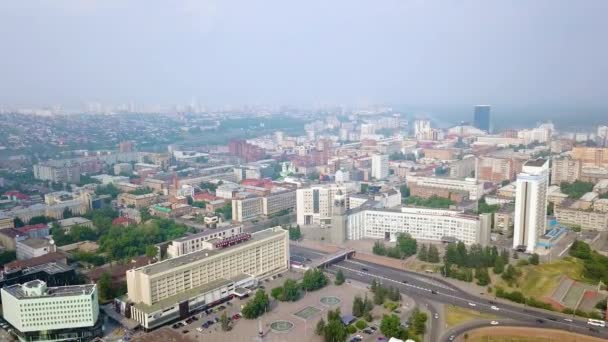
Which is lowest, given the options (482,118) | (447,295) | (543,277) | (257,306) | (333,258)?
(447,295)

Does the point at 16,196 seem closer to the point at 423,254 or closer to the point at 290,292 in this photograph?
the point at 290,292

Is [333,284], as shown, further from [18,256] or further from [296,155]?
[296,155]

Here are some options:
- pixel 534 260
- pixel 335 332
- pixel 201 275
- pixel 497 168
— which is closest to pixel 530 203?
pixel 534 260

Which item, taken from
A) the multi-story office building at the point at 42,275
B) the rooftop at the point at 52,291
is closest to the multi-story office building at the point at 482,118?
the multi-story office building at the point at 42,275

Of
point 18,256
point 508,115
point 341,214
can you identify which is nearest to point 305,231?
point 341,214

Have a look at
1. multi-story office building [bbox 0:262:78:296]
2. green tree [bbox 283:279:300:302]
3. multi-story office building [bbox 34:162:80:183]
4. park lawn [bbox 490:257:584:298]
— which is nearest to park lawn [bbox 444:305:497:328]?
park lawn [bbox 490:257:584:298]

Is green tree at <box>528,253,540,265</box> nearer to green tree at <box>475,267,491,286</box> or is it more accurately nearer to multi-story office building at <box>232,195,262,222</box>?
green tree at <box>475,267,491,286</box>
